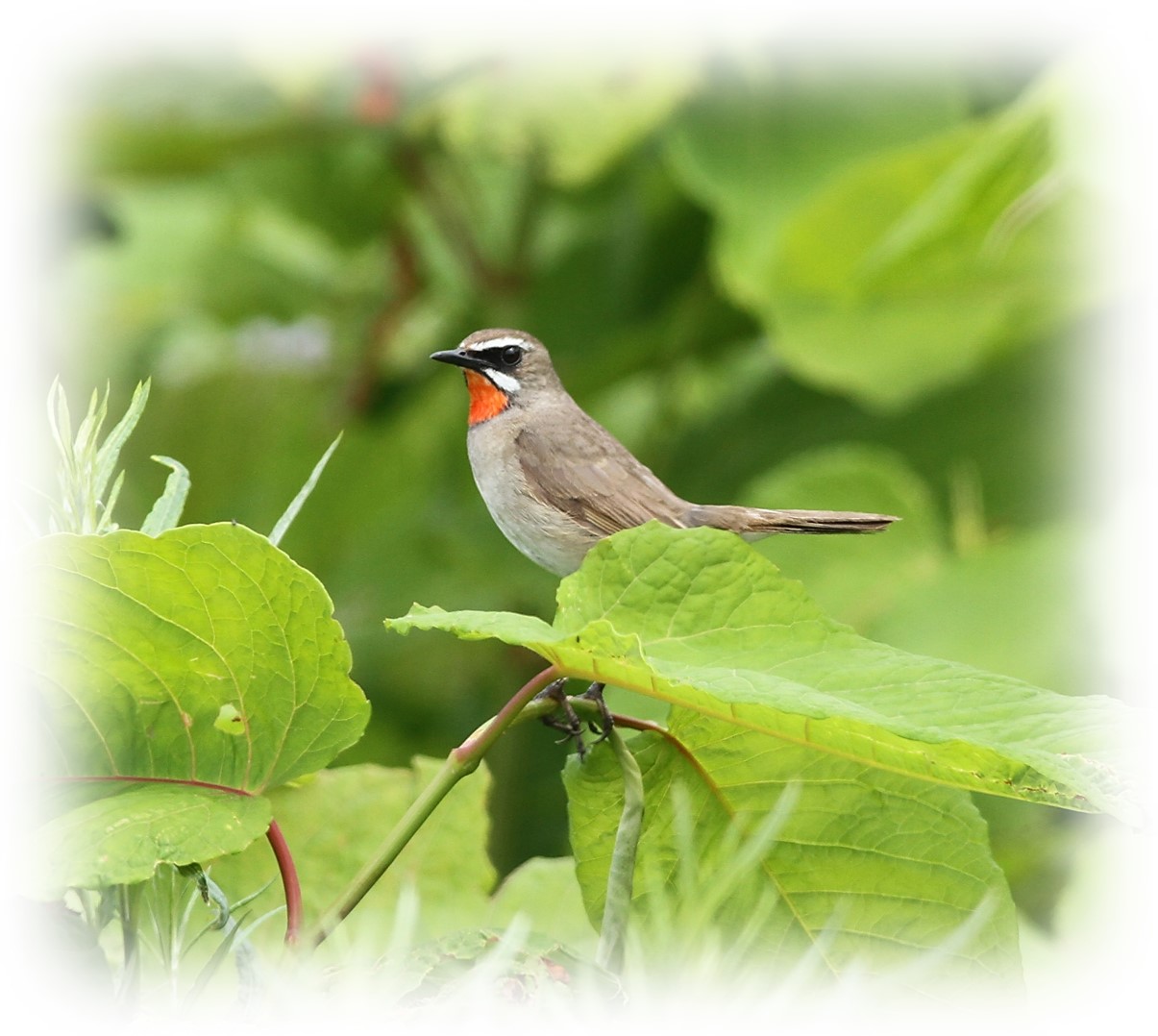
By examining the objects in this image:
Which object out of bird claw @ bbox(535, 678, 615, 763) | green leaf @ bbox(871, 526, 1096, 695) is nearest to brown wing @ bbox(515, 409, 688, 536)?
green leaf @ bbox(871, 526, 1096, 695)

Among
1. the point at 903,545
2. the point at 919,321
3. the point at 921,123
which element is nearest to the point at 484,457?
the point at 903,545

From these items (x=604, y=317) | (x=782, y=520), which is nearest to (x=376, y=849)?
(x=782, y=520)

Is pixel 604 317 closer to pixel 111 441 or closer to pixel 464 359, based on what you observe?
pixel 464 359

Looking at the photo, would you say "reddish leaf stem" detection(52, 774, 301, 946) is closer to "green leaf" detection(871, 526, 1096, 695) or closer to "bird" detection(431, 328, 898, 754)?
"bird" detection(431, 328, 898, 754)

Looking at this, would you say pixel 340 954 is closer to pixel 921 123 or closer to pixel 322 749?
pixel 322 749

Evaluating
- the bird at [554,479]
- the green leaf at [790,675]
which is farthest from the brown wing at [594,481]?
the green leaf at [790,675]

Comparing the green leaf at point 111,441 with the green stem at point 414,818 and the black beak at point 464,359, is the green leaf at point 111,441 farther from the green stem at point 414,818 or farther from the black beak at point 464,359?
the black beak at point 464,359
